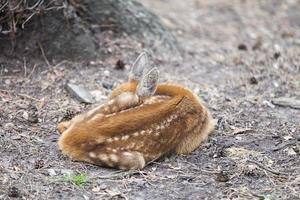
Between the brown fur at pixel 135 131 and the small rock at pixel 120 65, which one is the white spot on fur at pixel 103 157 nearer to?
the brown fur at pixel 135 131

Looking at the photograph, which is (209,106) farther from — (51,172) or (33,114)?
(51,172)

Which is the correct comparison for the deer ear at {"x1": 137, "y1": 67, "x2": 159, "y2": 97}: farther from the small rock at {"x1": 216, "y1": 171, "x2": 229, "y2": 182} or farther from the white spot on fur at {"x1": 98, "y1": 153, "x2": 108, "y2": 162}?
the small rock at {"x1": 216, "y1": 171, "x2": 229, "y2": 182}

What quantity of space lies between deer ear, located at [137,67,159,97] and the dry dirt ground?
57 cm

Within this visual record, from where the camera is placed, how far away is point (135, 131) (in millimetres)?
5082

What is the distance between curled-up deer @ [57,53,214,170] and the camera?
5004 mm

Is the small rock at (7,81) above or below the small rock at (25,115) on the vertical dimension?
below

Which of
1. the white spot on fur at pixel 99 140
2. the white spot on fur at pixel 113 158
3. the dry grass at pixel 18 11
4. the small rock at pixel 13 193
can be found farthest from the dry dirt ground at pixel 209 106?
the dry grass at pixel 18 11

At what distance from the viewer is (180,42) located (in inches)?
339

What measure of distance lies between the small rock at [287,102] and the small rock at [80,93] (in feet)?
5.93

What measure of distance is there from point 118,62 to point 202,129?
183 cm

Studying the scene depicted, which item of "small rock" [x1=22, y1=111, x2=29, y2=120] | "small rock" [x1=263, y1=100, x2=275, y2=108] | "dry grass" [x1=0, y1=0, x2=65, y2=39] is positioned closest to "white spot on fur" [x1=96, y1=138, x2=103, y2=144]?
"small rock" [x1=22, y1=111, x2=29, y2=120]

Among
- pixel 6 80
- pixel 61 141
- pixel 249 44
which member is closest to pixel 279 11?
pixel 249 44

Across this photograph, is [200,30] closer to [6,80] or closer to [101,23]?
[101,23]

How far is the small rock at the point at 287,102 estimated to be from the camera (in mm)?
6566
